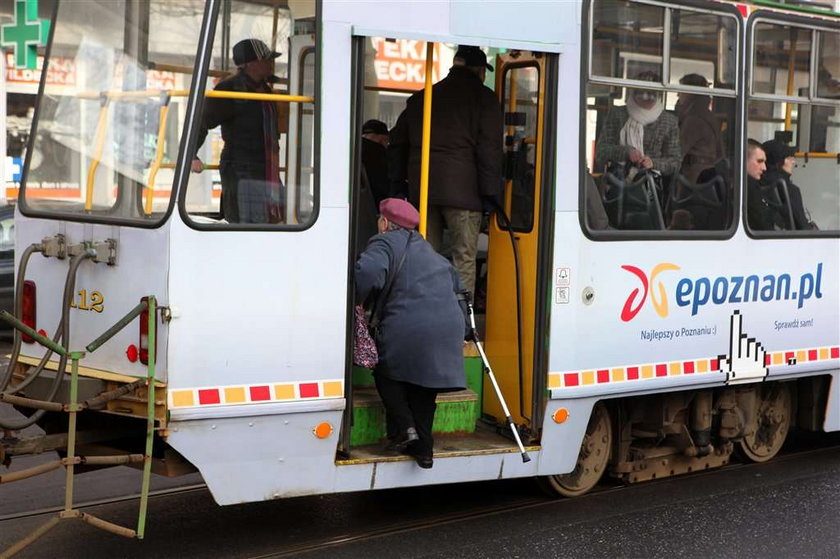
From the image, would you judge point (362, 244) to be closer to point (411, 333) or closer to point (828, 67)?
point (411, 333)

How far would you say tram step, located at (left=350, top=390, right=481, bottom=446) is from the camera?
6.52 metres

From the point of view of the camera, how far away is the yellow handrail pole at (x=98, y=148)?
613 centimetres

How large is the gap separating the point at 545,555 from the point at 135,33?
3288mm

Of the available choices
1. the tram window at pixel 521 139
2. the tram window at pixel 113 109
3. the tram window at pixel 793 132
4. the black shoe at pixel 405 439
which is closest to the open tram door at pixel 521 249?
the tram window at pixel 521 139

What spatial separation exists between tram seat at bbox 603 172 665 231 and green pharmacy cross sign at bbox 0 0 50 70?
1202cm

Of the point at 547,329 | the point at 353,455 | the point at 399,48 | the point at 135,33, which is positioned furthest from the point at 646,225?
the point at 135,33

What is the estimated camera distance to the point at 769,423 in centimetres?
854

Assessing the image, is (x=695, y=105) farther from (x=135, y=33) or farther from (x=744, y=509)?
(x=135, y=33)

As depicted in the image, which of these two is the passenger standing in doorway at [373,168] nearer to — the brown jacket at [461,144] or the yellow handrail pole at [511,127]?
the brown jacket at [461,144]

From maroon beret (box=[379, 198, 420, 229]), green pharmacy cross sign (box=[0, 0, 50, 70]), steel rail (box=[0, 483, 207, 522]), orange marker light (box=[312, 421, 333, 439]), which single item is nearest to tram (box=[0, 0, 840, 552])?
orange marker light (box=[312, 421, 333, 439])

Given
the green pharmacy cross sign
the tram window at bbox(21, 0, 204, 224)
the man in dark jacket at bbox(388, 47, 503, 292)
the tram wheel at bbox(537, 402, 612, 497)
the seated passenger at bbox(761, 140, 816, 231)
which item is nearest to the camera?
the tram window at bbox(21, 0, 204, 224)

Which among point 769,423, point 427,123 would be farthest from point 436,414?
point 769,423

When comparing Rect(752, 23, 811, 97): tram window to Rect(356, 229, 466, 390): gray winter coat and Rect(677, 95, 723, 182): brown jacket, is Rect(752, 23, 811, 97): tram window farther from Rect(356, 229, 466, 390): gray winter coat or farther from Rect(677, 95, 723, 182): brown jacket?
Rect(356, 229, 466, 390): gray winter coat

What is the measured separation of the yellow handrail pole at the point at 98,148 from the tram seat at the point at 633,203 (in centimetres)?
274
